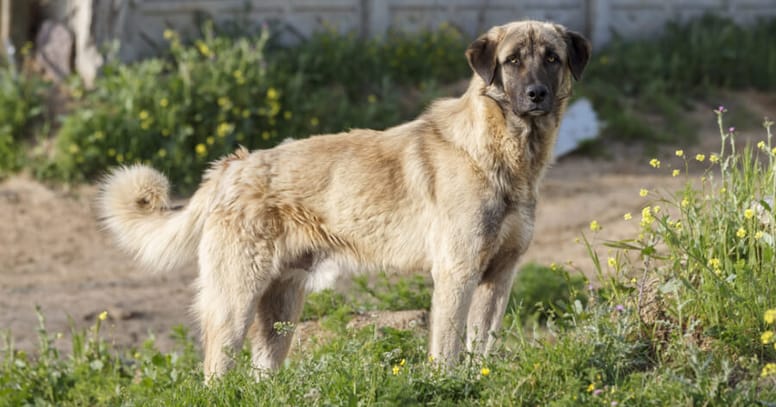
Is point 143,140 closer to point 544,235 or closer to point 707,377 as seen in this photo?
point 544,235

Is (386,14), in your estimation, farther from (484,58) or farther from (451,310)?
(451,310)

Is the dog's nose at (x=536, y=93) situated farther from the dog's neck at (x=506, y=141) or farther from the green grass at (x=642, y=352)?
the green grass at (x=642, y=352)

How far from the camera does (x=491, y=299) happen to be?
15.9 ft

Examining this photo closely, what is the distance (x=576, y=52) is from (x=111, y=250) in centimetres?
513

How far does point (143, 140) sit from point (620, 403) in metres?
6.81

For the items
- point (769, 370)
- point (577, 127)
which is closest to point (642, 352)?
point (769, 370)

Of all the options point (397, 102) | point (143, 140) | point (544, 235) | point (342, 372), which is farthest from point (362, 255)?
point (397, 102)

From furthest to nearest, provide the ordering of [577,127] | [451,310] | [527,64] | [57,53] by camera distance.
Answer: [577,127], [57,53], [527,64], [451,310]

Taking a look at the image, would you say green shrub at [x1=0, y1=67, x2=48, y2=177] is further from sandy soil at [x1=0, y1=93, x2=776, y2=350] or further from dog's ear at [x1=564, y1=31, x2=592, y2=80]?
dog's ear at [x1=564, y1=31, x2=592, y2=80]

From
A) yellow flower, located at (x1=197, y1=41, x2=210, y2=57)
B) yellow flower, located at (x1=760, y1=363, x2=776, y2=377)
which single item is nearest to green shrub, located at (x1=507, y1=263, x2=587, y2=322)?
yellow flower, located at (x1=760, y1=363, x2=776, y2=377)

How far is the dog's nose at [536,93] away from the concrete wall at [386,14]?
6.10 meters

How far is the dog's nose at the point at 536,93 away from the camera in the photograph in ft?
15.3

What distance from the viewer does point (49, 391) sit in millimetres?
5777

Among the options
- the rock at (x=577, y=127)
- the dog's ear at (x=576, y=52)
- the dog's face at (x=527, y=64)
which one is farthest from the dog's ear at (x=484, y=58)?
the rock at (x=577, y=127)
